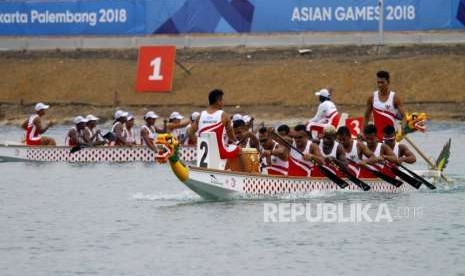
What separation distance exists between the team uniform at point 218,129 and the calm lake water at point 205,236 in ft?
2.74

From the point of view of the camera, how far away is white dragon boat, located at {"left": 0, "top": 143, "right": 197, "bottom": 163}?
35.1 metres

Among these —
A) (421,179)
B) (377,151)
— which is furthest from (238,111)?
(377,151)

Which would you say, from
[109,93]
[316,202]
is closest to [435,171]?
[316,202]

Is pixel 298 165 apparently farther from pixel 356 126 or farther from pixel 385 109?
pixel 356 126

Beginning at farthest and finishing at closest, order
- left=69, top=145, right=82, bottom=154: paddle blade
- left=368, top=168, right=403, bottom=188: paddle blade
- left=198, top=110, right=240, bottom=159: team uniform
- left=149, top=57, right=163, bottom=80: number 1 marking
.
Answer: left=149, top=57, right=163, bottom=80: number 1 marking
left=69, top=145, right=82, bottom=154: paddle blade
left=368, top=168, right=403, bottom=188: paddle blade
left=198, top=110, right=240, bottom=159: team uniform

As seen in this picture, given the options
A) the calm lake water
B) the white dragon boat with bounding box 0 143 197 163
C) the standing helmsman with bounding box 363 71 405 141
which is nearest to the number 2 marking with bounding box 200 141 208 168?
the calm lake water

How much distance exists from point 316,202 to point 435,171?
425cm

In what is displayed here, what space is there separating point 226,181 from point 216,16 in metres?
26.7

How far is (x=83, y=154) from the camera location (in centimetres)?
3512

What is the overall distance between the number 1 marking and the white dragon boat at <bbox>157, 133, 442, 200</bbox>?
24890mm

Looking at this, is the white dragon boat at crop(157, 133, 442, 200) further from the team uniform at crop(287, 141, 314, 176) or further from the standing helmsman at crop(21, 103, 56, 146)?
the standing helmsman at crop(21, 103, 56, 146)

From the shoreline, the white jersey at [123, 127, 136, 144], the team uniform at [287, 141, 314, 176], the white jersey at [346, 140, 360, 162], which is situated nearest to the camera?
the team uniform at [287, 141, 314, 176]

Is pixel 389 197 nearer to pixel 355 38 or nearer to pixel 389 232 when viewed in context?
pixel 389 232

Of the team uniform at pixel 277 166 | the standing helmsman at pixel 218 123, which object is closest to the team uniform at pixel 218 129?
the standing helmsman at pixel 218 123
